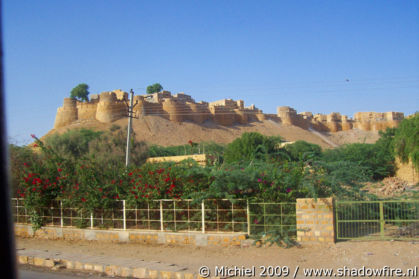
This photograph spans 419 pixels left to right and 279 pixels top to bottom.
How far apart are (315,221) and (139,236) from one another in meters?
4.37

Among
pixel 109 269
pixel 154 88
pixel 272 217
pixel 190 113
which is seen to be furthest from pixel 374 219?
pixel 154 88

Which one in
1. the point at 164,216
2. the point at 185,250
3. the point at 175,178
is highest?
the point at 175,178

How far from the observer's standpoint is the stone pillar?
825cm

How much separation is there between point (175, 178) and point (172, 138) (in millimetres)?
47507

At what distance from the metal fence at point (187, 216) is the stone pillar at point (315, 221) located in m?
0.27

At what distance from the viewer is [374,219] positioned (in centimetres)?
863

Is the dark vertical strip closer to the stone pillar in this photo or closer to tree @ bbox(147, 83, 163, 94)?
the stone pillar

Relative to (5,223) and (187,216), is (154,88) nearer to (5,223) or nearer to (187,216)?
(187,216)

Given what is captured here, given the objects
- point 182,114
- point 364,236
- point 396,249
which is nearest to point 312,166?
point 364,236

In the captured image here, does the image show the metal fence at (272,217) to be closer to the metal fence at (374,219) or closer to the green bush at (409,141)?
the metal fence at (374,219)

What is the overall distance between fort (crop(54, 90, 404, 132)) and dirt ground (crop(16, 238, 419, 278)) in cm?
4576

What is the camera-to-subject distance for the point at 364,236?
8.45 meters

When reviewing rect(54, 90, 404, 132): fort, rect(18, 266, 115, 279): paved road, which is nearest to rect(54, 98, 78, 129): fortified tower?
rect(54, 90, 404, 132): fort

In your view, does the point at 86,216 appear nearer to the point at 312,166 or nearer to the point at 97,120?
the point at 312,166
